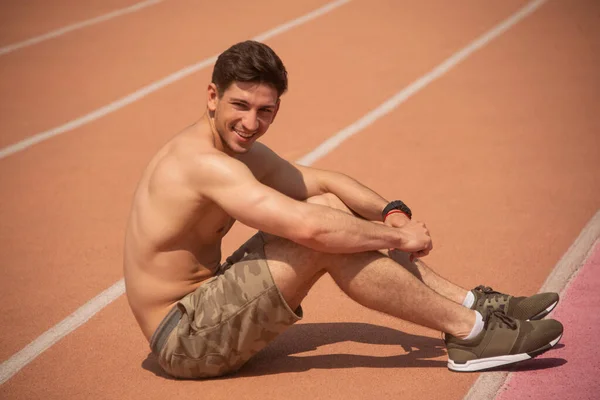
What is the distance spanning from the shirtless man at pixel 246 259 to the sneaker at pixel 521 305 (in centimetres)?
18

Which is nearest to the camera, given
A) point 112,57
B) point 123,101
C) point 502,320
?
point 502,320

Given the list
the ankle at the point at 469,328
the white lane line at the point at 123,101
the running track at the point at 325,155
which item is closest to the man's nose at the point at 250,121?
the running track at the point at 325,155

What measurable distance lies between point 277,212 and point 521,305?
5.75ft

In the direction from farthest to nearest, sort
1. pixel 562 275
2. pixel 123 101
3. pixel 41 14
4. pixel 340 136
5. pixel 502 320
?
pixel 41 14, pixel 123 101, pixel 340 136, pixel 562 275, pixel 502 320

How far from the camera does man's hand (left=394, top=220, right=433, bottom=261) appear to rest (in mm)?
5051

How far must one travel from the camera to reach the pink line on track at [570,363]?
4.95 metres

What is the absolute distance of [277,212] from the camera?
4.66 m

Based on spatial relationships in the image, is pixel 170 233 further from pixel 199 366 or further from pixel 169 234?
pixel 199 366

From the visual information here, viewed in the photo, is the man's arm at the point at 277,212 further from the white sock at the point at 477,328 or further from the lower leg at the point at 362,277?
the white sock at the point at 477,328

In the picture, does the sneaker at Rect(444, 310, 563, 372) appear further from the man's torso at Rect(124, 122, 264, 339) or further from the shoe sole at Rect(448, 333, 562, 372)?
the man's torso at Rect(124, 122, 264, 339)

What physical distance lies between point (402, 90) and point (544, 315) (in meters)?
5.85

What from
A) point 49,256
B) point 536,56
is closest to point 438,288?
point 49,256

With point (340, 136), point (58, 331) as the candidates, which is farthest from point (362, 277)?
point (340, 136)

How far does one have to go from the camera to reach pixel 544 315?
18.2 ft
